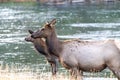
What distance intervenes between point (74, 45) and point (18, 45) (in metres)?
17.7

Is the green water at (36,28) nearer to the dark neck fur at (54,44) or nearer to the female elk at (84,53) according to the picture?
the dark neck fur at (54,44)

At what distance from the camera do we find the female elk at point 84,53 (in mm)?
11242

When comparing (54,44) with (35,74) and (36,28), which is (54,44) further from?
(36,28)

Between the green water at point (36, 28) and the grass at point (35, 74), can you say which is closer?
the grass at point (35, 74)

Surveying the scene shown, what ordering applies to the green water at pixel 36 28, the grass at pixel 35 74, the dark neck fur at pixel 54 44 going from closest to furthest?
the dark neck fur at pixel 54 44
the grass at pixel 35 74
the green water at pixel 36 28

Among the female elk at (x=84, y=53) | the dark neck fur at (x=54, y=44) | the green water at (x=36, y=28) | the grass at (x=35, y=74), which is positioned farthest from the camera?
the green water at (x=36, y=28)

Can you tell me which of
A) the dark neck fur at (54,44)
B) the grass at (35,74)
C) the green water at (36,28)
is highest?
the green water at (36,28)

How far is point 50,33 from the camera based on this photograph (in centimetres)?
1202

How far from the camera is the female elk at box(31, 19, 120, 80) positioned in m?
11.2

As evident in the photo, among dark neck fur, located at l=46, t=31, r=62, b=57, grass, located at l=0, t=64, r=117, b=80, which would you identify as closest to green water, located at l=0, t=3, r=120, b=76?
grass, located at l=0, t=64, r=117, b=80

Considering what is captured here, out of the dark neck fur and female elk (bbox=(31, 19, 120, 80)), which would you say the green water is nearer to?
the dark neck fur

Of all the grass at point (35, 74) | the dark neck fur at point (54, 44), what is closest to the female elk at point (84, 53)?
the dark neck fur at point (54, 44)

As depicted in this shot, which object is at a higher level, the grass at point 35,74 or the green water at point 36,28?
the green water at point 36,28

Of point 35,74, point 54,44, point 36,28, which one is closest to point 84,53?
point 54,44
